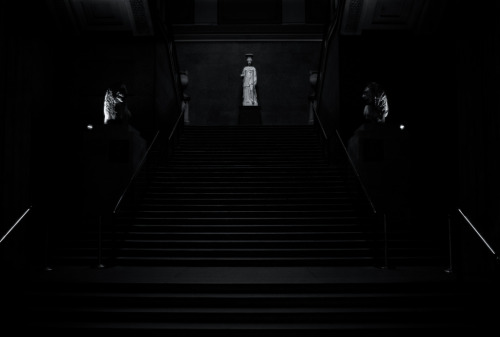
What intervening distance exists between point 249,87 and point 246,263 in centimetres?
1083

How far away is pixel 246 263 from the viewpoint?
8.13 m

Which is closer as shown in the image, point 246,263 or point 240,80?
point 246,263

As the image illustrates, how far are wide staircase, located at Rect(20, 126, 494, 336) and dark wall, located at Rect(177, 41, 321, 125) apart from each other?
20.8 ft

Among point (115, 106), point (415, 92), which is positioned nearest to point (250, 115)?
point (415, 92)

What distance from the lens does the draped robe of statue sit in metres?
18.0

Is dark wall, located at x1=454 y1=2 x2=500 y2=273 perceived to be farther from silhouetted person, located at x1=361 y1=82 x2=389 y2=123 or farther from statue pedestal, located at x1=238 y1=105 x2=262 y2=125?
statue pedestal, located at x1=238 y1=105 x2=262 y2=125

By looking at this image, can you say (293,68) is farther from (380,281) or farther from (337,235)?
(380,281)

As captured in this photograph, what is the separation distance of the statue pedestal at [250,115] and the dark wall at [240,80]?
2.55m

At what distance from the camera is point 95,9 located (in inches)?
495

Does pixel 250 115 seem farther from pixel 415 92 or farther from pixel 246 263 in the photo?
pixel 246 263

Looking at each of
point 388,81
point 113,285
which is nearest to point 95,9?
point 388,81

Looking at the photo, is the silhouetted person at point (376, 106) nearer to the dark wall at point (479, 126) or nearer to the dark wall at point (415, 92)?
the dark wall at point (479, 126)

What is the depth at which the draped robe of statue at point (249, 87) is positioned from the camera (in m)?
18.0

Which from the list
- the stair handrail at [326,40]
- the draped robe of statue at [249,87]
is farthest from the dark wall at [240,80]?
the stair handrail at [326,40]
